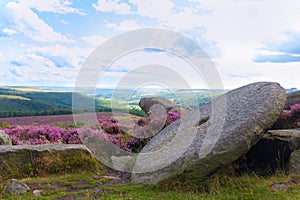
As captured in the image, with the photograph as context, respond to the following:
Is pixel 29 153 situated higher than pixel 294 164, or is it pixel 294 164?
pixel 294 164

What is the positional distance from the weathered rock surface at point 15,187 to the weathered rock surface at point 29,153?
188 centimetres

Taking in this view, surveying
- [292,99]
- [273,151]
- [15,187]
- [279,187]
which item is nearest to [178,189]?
[279,187]

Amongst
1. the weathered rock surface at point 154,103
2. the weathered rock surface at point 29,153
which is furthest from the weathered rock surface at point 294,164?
the weathered rock surface at point 154,103

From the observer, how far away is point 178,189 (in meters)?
8.07

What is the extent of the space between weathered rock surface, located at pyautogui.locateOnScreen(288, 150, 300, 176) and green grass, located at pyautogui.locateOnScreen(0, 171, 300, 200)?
288mm

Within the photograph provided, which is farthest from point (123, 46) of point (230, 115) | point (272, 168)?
point (272, 168)

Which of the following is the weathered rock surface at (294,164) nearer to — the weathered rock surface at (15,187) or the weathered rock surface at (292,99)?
the weathered rock surface at (292,99)

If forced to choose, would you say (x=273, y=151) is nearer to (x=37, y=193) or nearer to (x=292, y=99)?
(x=292, y=99)

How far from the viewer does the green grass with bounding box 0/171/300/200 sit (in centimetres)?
740

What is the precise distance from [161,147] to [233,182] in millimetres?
3278

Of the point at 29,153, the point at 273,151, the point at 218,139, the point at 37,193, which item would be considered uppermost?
the point at 218,139

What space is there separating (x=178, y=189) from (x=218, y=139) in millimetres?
1623

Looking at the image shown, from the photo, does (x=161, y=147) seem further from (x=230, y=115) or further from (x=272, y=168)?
(x=272, y=168)

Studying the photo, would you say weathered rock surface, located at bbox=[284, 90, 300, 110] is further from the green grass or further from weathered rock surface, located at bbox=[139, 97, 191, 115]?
weathered rock surface, located at bbox=[139, 97, 191, 115]
